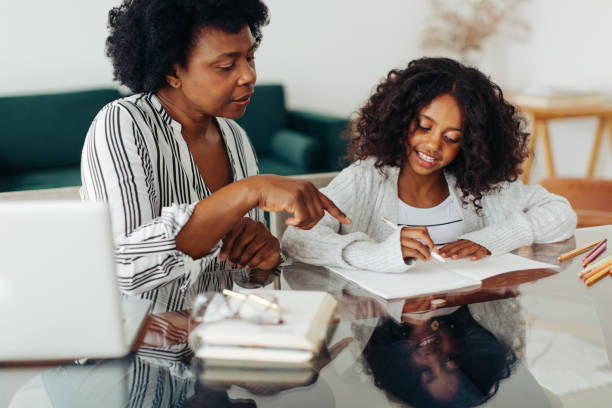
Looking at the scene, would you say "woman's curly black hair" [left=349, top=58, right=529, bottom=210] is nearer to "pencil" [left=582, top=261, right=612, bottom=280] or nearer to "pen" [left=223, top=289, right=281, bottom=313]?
"pencil" [left=582, top=261, right=612, bottom=280]

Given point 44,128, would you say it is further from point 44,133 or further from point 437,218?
point 437,218

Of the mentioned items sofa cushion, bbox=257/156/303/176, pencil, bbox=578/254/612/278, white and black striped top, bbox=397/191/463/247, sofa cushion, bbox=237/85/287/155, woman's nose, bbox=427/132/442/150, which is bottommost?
sofa cushion, bbox=257/156/303/176

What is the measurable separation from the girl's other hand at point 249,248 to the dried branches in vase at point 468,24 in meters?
3.18

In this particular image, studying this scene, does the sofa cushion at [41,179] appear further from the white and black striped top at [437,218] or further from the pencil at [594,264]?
the pencil at [594,264]

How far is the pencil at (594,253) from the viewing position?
1.21 m

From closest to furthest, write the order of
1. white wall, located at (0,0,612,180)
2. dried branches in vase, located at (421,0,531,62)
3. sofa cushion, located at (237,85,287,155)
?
white wall, located at (0,0,612,180), sofa cushion, located at (237,85,287,155), dried branches in vase, located at (421,0,531,62)

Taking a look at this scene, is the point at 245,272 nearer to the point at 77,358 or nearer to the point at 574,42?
the point at 77,358

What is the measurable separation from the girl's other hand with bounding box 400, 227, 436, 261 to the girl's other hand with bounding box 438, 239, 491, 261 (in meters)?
0.07

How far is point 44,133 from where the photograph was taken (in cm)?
329

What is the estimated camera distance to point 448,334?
0.89 m

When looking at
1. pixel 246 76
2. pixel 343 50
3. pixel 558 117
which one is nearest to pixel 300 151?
pixel 343 50

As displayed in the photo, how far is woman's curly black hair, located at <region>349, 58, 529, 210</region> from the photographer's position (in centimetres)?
144

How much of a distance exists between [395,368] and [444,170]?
873 millimetres

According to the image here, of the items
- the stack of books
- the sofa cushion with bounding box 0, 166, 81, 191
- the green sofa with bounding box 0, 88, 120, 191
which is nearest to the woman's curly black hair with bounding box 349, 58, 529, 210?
the stack of books
